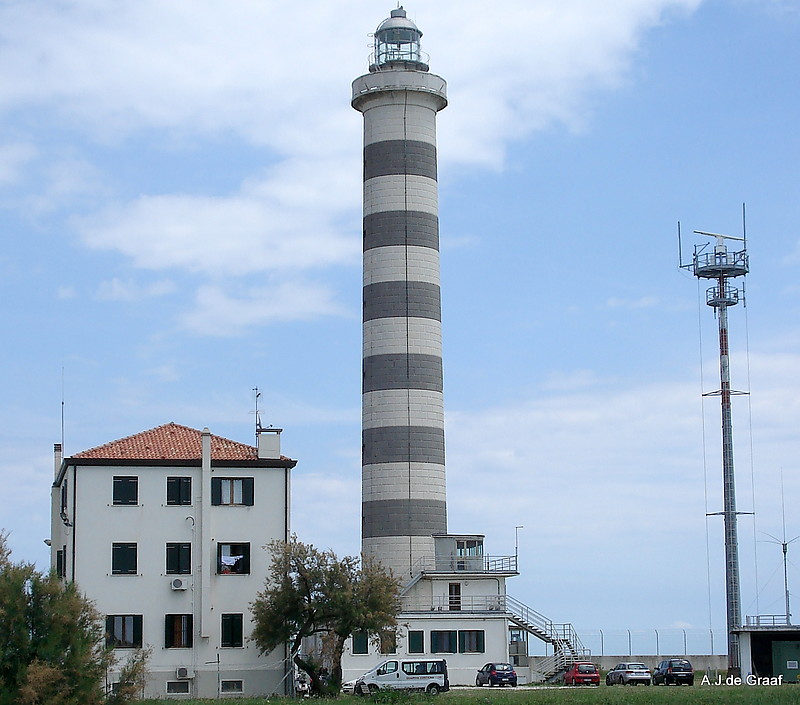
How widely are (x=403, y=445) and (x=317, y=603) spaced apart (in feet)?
36.8

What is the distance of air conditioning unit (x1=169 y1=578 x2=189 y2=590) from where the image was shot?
5294 centimetres

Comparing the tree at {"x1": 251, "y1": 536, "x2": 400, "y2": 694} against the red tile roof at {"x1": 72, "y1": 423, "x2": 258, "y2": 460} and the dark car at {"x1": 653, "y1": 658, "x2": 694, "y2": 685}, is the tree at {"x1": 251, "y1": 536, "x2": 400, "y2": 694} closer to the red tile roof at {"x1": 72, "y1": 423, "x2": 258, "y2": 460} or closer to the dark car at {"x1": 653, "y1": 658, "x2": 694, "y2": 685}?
the red tile roof at {"x1": 72, "y1": 423, "x2": 258, "y2": 460}

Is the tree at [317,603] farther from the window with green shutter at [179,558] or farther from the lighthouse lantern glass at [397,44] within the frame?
the lighthouse lantern glass at [397,44]

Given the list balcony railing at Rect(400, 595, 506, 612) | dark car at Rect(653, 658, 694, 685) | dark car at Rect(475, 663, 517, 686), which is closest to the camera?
dark car at Rect(475, 663, 517, 686)

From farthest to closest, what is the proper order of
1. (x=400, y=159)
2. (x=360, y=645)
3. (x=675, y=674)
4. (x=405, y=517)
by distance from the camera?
1. (x=400, y=159)
2. (x=405, y=517)
3. (x=360, y=645)
4. (x=675, y=674)

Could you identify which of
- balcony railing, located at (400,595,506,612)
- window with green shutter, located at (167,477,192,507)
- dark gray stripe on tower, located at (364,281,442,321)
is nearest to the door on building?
balcony railing, located at (400,595,506,612)

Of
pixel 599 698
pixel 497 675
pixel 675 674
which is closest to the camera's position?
pixel 599 698

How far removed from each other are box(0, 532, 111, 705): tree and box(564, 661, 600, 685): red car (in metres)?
26.4

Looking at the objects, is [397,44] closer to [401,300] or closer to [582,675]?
[401,300]

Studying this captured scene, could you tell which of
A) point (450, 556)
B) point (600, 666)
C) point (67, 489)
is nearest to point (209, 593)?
point (67, 489)

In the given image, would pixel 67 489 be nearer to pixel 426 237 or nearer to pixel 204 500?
pixel 204 500

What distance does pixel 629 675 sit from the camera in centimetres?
5997

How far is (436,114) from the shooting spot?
6619cm

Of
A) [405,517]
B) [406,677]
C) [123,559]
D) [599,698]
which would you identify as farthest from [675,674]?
[123,559]
